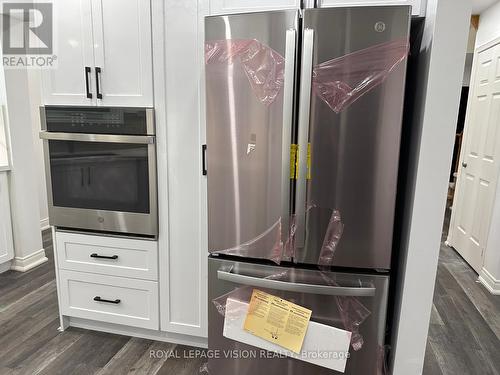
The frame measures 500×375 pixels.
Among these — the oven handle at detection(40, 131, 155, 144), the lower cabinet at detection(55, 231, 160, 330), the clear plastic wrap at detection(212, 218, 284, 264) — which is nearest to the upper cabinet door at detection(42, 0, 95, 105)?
the oven handle at detection(40, 131, 155, 144)

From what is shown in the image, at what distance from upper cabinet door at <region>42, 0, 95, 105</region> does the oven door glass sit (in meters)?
0.27

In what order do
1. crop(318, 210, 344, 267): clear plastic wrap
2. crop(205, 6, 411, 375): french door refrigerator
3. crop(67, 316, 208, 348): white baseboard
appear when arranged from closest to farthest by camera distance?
crop(205, 6, 411, 375): french door refrigerator → crop(318, 210, 344, 267): clear plastic wrap → crop(67, 316, 208, 348): white baseboard

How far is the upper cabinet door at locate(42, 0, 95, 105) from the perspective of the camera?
1.93 meters

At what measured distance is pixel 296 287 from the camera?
1486 mm

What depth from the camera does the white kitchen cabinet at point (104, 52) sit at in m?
1.87

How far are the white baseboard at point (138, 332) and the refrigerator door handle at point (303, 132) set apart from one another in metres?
1.15

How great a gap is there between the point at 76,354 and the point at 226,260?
126 cm

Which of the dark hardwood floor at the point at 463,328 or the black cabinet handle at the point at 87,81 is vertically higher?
the black cabinet handle at the point at 87,81

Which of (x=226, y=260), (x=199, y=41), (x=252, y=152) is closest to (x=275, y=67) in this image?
(x=252, y=152)

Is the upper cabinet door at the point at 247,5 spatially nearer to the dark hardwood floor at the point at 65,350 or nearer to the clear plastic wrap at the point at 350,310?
the clear plastic wrap at the point at 350,310

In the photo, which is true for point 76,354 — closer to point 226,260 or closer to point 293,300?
point 226,260

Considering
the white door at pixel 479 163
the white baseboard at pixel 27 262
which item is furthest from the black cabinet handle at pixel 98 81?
the white door at pixel 479 163

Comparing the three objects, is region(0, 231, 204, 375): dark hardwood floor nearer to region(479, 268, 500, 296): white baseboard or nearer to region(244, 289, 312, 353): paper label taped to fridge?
region(244, 289, 312, 353): paper label taped to fridge

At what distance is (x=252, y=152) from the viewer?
4.92 feet
